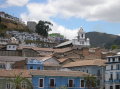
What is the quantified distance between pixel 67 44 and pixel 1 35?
37833mm

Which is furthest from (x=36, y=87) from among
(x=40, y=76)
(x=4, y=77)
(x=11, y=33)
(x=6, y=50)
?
(x=11, y=33)

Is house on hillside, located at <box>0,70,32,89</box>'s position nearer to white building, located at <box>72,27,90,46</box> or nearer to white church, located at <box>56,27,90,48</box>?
white church, located at <box>56,27,90,48</box>

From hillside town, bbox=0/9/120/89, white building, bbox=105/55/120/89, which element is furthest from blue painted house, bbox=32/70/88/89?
white building, bbox=105/55/120/89

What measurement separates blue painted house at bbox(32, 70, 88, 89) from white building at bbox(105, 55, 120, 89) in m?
7.74

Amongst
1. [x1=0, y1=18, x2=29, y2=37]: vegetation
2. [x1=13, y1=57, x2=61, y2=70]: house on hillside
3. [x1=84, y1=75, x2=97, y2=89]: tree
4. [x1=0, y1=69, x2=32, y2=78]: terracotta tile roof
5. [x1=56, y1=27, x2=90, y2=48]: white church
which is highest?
[x1=0, y1=18, x2=29, y2=37]: vegetation

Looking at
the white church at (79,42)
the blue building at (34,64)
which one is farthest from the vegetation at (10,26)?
the blue building at (34,64)

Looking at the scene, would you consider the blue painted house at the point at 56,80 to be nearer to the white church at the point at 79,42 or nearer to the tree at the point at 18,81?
the tree at the point at 18,81

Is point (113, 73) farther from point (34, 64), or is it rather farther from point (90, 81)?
point (34, 64)

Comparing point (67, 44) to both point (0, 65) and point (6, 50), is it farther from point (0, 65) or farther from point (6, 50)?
point (0, 65)

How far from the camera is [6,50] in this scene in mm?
98250

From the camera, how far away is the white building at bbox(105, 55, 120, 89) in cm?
7306

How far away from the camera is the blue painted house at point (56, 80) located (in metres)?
64.6

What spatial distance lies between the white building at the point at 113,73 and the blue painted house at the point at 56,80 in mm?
7743

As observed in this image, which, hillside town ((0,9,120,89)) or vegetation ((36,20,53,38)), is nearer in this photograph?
hillside town ((0,9,120,89))
